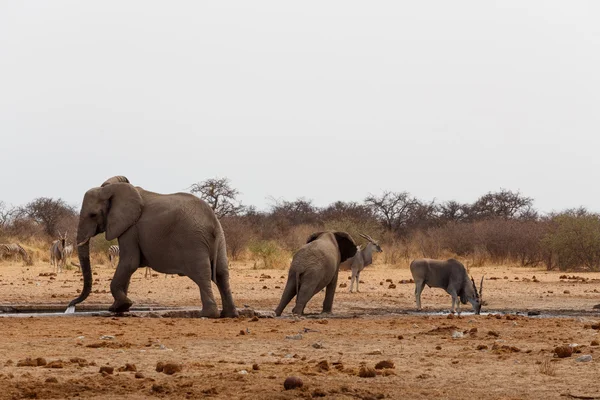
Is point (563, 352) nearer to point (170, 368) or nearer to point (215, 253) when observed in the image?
point (170, 368)

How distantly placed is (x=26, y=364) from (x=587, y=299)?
15.2m

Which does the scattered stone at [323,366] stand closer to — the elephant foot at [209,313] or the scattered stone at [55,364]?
the scattered stone at [55,364]

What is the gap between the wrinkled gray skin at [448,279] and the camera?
61.8ft

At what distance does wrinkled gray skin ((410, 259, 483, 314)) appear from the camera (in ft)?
61.8

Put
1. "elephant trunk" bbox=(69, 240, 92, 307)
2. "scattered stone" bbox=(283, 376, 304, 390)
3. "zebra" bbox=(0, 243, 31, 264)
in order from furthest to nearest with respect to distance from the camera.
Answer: "zebra" bbox=(0, 243, 31, 264)
"elephant trunk" bbox=(69, 240, 92, 307)
"scattered stone" bbox=(283, 376, 304, 390)

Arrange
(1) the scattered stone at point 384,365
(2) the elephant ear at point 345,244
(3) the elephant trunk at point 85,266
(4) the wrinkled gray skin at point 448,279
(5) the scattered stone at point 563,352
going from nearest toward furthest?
(1) the scattered stone at point 384,365, (5) the scattered stone at point 563,352, (3) the elephant trunk at point 85,266, (2) the elephant ear at point 345,244, (4) the wrinkled gray skin at point 448,279

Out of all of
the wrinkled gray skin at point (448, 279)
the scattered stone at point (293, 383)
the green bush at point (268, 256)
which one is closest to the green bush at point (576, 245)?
the green bush at point (268, 256)

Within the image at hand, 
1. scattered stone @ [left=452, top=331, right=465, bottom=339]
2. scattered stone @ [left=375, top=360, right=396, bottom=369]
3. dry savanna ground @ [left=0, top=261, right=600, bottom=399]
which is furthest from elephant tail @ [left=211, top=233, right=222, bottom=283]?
scattered stone @ [left=375, top=360, right=396, bottom=369]

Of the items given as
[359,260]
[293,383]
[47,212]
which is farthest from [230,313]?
[47,212]

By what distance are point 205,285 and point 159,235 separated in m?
1.17

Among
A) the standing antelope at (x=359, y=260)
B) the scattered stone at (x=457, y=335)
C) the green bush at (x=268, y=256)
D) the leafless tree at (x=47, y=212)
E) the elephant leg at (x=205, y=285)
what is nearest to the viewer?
the scattered stone at (x=457, y=335)

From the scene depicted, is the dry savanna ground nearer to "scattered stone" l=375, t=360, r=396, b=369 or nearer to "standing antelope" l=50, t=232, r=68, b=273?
"scattered stone" l=375, t=360, r=396, b=369

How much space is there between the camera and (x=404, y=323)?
1448 centimetres

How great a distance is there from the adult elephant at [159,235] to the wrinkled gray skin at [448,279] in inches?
192
